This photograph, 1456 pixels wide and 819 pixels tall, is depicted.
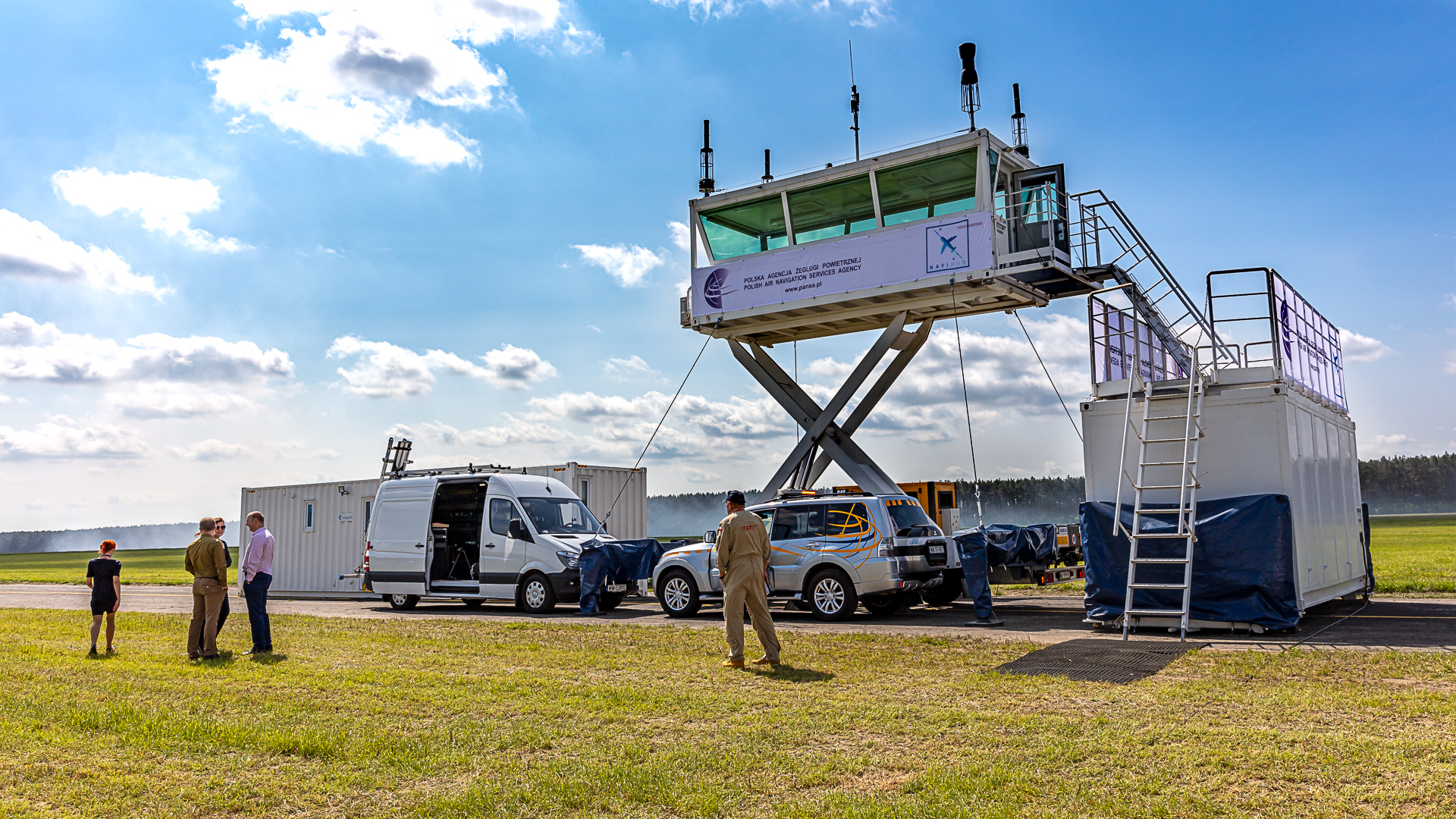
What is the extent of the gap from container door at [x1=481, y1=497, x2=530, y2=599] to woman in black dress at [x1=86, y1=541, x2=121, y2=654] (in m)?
6.91

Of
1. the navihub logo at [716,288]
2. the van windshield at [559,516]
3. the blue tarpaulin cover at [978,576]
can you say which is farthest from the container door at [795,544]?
the navihub logo at [716,288]

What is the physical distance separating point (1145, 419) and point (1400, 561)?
811 inches

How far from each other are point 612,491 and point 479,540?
418 cm

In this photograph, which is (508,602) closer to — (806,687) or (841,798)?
(806,687)

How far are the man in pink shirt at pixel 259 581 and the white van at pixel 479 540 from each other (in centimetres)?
663

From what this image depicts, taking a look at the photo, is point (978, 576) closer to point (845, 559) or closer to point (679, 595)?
point (845, 559)

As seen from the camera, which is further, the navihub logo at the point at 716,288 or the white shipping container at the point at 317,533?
the white shipping container at the point at 317,533

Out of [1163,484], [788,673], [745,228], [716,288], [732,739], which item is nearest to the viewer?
[732,739]

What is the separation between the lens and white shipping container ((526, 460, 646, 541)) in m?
21.2

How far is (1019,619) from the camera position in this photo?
14.6 m

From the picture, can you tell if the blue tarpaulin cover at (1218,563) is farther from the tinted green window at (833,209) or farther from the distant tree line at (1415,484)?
the distant tree line at (1415,484)

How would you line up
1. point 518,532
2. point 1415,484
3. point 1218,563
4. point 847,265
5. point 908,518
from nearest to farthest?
point 1218,563
point 908,518
point 518,532
point 847,265
point 1415,484

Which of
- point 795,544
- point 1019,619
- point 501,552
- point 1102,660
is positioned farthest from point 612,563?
point 1102,660

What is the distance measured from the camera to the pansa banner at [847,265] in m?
18.3
